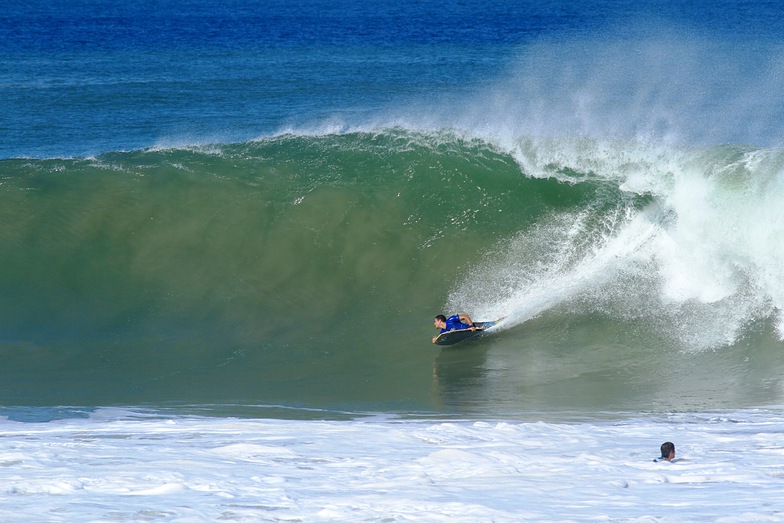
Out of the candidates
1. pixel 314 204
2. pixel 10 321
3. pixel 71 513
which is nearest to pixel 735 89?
pixel 314 204

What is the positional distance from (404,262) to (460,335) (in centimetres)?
256

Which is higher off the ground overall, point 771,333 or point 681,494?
point 771,333

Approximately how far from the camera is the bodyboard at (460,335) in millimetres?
12203

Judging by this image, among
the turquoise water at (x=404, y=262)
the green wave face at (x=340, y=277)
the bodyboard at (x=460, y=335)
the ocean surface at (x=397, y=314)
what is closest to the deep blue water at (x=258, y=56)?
the ocean surface at (x=397, y=314)

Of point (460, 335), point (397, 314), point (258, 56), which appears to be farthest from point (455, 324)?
point (258, 56)

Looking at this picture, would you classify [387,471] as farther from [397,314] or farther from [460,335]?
[397,314]

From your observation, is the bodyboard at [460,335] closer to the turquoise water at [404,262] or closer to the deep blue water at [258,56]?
the turquoise water at [404,262]

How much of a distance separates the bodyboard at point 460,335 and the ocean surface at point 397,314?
141 mm

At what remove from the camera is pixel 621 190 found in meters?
15.0

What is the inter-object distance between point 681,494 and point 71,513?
4120 millimetres

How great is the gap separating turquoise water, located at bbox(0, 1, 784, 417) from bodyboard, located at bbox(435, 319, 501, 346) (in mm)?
133

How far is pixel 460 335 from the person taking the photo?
12.2 metres

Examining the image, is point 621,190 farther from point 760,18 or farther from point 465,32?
point 760,18

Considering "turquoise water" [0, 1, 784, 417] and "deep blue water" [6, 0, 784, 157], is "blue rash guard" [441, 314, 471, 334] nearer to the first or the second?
"turquoise water" [0, 1, 784, 417]
